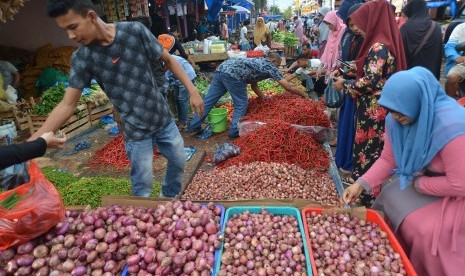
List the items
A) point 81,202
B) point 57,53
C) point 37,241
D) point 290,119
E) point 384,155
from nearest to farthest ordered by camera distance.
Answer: point 37,241 < point 384,155 < point 81,202 < point 290,119 < point 57,53

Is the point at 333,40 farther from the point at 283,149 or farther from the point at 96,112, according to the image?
the point at 96,112

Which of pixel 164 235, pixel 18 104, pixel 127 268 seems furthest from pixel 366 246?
pixel 18 104

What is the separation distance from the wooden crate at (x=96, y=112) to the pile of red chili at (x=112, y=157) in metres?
1.54

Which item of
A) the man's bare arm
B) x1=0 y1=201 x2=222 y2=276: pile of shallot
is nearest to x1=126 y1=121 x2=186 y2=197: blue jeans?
the man's bare arm

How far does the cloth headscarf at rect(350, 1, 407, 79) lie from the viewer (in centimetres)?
293

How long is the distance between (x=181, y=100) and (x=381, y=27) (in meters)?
4.00

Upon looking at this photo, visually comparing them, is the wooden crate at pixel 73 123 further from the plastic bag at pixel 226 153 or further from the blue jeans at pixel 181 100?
the plastic bag at pixel 226 153

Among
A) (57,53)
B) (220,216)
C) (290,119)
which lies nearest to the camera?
(220,216)

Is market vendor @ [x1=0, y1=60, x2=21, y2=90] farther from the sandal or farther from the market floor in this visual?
the sandal

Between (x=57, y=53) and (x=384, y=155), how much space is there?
8.46m

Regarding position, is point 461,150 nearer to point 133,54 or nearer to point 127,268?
point 127,268

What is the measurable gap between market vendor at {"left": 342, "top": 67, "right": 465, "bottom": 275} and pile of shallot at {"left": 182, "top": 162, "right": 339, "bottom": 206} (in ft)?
4.52

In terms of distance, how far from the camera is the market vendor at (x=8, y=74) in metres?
6.41

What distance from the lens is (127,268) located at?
1.63 meters
